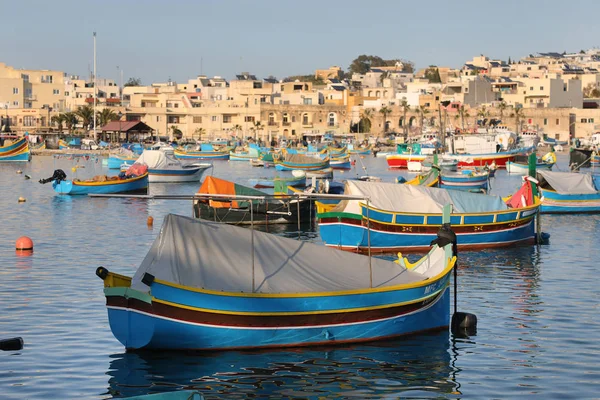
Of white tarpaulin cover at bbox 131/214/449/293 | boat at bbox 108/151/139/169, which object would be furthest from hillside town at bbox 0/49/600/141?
white tarpaulin cover at bbox 131/214/449/293

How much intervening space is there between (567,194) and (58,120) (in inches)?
3875

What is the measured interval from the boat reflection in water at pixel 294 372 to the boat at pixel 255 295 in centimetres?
32

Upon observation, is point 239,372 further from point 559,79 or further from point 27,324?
point 559,79

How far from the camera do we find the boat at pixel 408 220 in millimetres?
31594

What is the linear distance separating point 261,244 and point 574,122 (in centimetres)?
12835

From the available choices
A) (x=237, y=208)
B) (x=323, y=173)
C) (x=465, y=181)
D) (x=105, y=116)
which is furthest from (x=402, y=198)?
(x=105, y=116)

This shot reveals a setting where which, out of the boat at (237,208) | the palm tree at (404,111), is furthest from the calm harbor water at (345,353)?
the palm tree at (404,111)

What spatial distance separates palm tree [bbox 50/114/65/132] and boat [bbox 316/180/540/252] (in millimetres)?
105739

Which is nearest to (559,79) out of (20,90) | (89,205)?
(20,90)

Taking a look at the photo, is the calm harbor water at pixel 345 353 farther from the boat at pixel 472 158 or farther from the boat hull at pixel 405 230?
the boat at pixel 472 158

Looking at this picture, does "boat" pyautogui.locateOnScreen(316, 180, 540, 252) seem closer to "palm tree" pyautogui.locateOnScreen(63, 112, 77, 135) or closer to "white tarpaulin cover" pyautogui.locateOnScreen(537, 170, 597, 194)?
"white tarpaulin cover" pyautogui.locateOnScreen(537, 170, 597, 194)

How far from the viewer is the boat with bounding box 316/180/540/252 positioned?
31.6m

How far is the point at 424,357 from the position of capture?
60.7 feet

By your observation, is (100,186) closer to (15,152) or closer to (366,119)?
(15,152)
